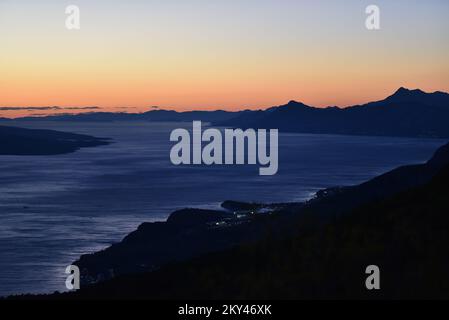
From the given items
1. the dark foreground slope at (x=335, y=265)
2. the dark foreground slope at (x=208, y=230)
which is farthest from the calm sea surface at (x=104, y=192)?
the dark foreground slope at (x=335, y=265)

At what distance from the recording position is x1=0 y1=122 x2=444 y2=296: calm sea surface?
48750 millimetres

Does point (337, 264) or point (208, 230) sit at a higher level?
point (337, 264)

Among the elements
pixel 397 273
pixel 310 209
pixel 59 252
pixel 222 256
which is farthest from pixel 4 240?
pixel 397 273

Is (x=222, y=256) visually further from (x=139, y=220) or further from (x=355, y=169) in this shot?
(x=355, y=169)

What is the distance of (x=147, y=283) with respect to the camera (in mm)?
27188

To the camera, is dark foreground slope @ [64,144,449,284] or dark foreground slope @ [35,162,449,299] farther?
dark foreground slope @ [64,144,449,284]

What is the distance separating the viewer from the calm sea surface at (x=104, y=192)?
1919 inches

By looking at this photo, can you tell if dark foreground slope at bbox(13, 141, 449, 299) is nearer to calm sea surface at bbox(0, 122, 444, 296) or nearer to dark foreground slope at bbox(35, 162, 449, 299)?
dark foreground slope at bbox(35, 162, 449, 299)

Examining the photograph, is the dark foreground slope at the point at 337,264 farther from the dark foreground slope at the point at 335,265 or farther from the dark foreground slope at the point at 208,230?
the dark foreground slope at the point at 208,230

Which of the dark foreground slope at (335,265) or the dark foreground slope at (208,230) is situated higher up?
the dark foreground slope at (335,265)

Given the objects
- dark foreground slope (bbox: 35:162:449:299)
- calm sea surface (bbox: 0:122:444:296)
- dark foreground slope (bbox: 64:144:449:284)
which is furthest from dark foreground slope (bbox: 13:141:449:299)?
calm sea surface (bbox: 0:122:444:296)

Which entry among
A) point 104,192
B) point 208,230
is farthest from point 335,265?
point 104,192

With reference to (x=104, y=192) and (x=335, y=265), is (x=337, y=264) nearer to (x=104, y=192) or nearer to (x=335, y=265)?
(x=335, y=265)

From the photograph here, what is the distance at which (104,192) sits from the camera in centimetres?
8906
